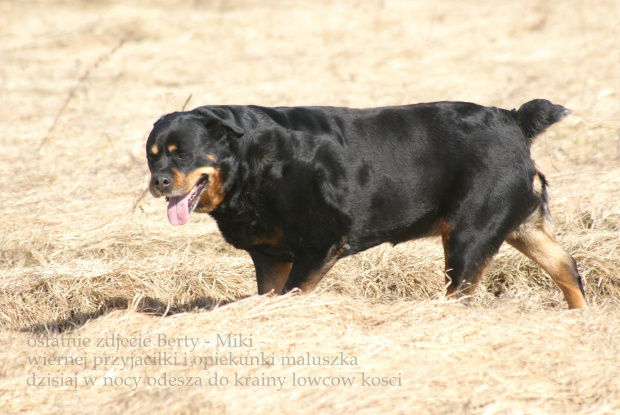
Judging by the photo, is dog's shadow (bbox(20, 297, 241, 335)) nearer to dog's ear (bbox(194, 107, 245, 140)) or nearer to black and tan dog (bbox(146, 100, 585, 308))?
black and tan dog (bbox(146, 100, 585, 308))

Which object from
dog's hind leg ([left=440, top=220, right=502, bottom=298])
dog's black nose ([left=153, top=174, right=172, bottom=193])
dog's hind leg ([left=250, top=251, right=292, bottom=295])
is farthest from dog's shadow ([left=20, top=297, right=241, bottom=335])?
dog's hind leg ([left=440, top=220, right=502, bottom=298])

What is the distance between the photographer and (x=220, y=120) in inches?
175

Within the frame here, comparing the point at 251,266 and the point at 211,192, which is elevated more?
the point at 211,192

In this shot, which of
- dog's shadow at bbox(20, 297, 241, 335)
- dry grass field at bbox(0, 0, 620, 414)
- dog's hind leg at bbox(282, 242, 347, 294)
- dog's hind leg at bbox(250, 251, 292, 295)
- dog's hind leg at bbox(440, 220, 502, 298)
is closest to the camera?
dry grass field at bbox(0, 0, 620, 414)

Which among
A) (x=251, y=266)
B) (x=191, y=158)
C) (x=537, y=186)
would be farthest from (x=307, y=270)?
(x=537, y=186)

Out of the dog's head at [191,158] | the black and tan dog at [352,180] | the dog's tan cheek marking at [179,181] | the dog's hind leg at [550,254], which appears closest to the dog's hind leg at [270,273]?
the black and tan dog at [352,180]

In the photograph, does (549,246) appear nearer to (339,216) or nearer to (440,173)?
(440,173)

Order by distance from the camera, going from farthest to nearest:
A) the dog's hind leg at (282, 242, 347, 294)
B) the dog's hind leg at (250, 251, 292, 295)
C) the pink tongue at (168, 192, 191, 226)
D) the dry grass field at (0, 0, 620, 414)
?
the dog's hind leg at (250, 251, 292, 295) < the dog's hind leg at (282, 242, 347, 294) < the pink tongue at (168, 192, 191, 226) < the dry grass field at (0, 0, 620, 414)

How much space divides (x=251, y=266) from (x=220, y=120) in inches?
77.6

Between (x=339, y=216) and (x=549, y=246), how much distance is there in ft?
5.26

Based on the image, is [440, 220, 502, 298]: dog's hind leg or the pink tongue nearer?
the pink tongue

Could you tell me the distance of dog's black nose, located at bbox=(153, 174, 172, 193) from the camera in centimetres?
436

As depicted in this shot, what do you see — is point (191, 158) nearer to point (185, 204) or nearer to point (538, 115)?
point (185, 204)

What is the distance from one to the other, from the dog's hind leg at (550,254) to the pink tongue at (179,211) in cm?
239
